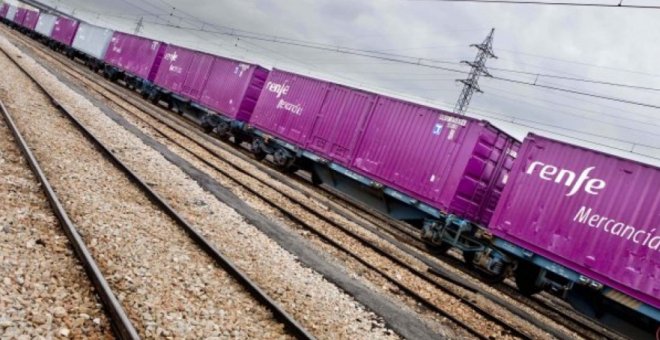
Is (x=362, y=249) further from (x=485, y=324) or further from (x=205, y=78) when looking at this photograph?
(x=205, y=78)

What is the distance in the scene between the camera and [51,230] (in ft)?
20.8

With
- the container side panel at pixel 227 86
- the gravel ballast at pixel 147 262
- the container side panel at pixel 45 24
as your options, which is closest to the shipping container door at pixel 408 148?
the gravel ballast at pixel 147 262

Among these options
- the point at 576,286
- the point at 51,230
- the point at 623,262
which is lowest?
the point at 51,230

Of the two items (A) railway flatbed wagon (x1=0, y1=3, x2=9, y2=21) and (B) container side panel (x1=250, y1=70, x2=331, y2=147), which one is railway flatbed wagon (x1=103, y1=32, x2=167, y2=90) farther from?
(A) railway flatbed wagon (x1=0, y1=3, x2=9, y2=21)

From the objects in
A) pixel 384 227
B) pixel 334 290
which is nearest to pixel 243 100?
pixel 384 227

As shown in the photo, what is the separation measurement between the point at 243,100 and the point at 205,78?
464 centimetres

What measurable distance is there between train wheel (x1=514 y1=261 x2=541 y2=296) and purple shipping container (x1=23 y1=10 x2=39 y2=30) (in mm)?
71179

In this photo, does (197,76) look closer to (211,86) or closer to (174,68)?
(211,86)

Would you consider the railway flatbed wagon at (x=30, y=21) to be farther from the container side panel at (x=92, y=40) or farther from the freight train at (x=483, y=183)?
the freight train at (x=483, y=183)

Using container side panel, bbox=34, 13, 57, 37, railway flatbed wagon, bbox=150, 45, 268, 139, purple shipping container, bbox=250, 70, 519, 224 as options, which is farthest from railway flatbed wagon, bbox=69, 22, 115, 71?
purple shipping container, bbox=250, 70, 519, 224

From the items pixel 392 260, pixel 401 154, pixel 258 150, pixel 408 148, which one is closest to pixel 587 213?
pixel 392 260

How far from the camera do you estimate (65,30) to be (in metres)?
51.2

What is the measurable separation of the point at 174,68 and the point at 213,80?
19.6 feet

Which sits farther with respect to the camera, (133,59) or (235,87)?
(133,59)
